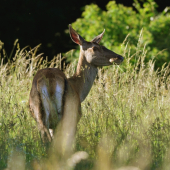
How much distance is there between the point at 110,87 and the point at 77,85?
497mm

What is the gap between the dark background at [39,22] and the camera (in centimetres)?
1434

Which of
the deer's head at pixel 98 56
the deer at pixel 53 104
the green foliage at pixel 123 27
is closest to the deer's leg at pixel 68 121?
the deer at pixel 53 104

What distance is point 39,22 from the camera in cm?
1513

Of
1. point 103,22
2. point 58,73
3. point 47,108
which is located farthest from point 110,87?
point 103,22

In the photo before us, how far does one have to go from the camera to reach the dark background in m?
14.3

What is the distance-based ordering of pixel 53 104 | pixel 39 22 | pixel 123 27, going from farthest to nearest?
pixel 39 22, pixel 123 27, pixel 53 104

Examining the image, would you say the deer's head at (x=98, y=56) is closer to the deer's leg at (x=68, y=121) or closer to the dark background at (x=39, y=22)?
the deer's leg at (x=68, y=121)

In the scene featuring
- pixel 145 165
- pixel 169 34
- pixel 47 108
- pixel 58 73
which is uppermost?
pixel 169 34

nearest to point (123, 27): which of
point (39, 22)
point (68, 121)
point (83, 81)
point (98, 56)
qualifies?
point (39, 22)

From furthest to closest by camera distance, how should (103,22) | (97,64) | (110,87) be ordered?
(103,22) < (97,64) < (110,87)

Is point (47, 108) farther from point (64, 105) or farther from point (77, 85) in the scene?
point (77, 85)

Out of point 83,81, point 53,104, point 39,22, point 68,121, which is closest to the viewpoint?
→ point 53,104

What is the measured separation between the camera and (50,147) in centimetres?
367

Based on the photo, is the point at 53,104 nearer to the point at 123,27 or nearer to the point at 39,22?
the point at 123,27
